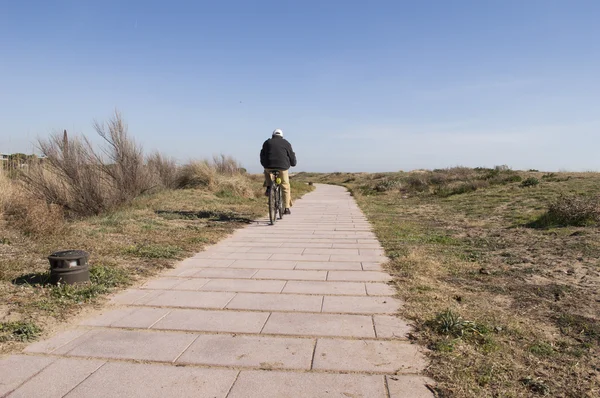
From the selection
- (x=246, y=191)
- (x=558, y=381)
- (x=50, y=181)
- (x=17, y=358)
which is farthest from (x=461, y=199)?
(x=17, y=358)

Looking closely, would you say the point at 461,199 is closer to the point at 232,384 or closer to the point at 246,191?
the point at 246,191

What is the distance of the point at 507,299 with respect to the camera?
374 cm

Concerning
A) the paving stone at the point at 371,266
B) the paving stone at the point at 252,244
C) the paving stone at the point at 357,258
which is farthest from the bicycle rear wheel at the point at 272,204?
the paving stone at the point at 371,266

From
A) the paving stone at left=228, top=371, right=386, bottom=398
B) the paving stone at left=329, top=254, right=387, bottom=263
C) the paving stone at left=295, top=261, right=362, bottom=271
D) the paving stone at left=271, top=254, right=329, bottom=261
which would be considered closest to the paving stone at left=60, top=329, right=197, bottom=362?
the paving stone at left=228, top=371, right=386, bottom=398

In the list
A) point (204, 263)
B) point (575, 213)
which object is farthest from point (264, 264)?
point (575, 213)

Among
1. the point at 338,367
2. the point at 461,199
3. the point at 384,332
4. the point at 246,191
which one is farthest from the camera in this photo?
the point at 246,191

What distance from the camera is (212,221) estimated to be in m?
9.20

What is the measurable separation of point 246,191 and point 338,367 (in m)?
14.4

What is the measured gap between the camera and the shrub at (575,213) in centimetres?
754

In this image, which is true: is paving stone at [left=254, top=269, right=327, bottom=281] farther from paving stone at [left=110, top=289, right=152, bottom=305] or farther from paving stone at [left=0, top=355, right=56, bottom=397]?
paving stone at [left=0, top=355, right=56, bottom=397]

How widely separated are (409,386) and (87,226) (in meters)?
6.37

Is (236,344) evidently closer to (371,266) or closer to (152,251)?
(371,266)

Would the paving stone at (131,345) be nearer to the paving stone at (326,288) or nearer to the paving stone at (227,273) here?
the paving stone at (326,288)

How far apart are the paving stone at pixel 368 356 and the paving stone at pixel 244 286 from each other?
136 cm
